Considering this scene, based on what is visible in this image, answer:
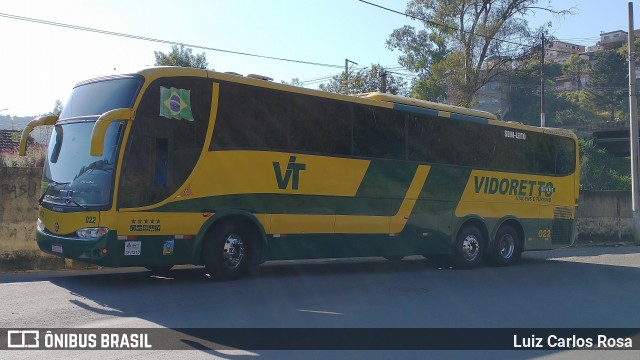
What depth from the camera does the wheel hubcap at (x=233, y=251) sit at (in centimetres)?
1166

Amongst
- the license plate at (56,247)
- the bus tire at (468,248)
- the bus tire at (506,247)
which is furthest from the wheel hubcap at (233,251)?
the bus tire at (506,247)

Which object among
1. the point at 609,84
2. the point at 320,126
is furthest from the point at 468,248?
the point at 609,84

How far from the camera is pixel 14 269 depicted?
14.1m

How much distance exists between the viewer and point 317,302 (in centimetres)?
1033

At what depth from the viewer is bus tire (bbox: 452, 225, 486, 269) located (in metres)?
16.3

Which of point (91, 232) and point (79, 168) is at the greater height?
point (79, 168)

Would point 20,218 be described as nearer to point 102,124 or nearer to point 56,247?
point 56,247

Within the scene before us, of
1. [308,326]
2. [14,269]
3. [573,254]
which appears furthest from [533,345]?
[573,254]

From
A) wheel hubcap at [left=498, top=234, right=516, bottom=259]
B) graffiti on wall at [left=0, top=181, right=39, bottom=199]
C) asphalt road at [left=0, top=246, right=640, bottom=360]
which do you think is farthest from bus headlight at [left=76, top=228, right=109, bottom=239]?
wheel hubcap at [left=498, top=234, right=516, bottom=259]

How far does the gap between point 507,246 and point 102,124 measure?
1182 cm

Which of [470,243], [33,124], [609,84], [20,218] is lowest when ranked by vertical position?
[470,243]

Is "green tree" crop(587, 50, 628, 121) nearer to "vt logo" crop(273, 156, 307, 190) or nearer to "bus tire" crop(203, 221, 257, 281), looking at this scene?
"vt logo" crop(273, 156, 307, 190)

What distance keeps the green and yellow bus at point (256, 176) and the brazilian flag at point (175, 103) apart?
0.06ft

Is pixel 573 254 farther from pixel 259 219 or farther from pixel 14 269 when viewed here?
pixel 14 269
